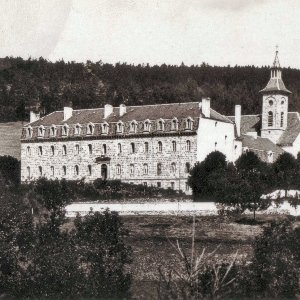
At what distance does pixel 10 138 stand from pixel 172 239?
62.5 metres

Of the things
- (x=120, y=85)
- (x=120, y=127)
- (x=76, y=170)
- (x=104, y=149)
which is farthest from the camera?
(x=120, y=85)

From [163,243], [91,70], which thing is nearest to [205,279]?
[163,243]

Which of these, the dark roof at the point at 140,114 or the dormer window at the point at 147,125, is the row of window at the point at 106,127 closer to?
the dormer window at the point at 147,125

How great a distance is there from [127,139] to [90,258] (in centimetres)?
3947

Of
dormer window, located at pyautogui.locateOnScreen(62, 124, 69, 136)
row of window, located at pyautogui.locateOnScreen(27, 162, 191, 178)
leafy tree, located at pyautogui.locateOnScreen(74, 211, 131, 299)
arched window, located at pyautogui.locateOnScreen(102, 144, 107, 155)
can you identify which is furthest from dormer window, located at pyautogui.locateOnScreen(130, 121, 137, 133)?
leafy tree, located at pyautogui.locateOnScreen(74, 211, 131, 299)

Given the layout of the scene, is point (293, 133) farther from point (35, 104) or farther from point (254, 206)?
point (35, 104)

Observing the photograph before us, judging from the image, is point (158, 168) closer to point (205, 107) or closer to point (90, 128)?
point (205, 107)

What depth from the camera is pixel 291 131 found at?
8419cm

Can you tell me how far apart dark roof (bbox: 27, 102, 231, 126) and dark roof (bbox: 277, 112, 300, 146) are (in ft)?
45.3

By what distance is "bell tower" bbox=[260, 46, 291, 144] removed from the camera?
85.4m

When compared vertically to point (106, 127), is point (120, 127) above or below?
below

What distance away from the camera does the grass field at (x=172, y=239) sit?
124 feet

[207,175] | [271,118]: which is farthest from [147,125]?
[271,118]

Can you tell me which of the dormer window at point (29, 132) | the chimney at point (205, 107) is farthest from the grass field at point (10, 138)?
the chimney at point (205, 107)
